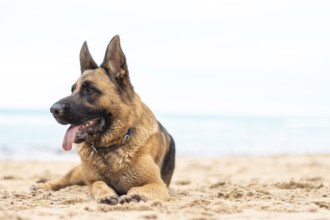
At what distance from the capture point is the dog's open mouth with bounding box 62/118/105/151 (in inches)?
227

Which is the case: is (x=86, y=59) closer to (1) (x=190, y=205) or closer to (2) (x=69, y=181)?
(2) (x=69, y=181)

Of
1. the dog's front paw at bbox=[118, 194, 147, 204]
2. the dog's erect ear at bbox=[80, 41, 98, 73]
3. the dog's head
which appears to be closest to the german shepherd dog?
the dog's head

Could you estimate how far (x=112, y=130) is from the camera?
19.4 feet

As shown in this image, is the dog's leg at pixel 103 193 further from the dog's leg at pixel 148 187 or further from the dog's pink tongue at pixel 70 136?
the dog's pink tongue at pixel 70 136

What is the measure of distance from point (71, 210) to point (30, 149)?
577 inches

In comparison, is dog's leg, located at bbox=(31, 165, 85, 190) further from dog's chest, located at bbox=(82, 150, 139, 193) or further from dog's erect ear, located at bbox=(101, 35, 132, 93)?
dog's erect ear, located at bbox=(101, 35, 132, 93)

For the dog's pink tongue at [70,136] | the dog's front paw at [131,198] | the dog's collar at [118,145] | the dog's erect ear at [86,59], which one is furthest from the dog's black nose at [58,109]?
the dog's front paw at [131,198]

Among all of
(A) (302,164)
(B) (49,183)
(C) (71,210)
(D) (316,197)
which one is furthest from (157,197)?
(A) (302,164)

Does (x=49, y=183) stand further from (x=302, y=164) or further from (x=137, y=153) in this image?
(x=302, y=164)

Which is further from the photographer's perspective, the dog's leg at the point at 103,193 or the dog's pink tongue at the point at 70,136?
the dog's pink tongue at the point at 70,136

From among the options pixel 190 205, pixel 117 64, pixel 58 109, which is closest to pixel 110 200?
pixel 190 205

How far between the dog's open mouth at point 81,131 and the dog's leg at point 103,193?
19.6 inches

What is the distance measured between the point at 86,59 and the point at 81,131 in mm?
957

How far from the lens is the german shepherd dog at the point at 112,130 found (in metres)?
5.74
